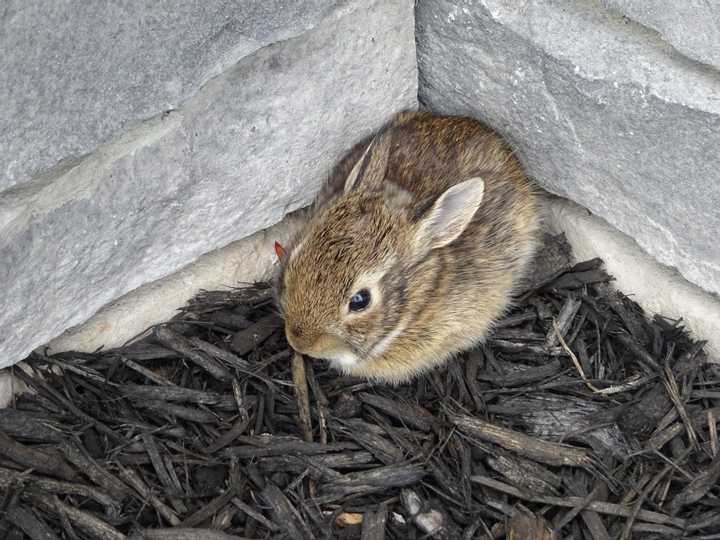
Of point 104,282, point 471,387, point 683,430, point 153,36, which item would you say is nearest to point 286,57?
point 153,36

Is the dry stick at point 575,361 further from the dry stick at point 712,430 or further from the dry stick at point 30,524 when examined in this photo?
the dry stick at point 30,524

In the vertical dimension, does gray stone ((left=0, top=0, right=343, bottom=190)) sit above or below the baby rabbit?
above

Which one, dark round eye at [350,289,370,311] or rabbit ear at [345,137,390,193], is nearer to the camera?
dark round eye at [350,289,370,311]

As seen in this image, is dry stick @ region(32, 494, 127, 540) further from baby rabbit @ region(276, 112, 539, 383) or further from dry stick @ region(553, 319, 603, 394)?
dry stick @ region(553, 319, 603, 394)

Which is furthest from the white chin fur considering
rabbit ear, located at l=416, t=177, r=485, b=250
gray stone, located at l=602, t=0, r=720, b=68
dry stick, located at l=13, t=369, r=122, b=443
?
gray stone, located at l=602, t=0, r=720, b=68

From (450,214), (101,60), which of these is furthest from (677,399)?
(101,60)

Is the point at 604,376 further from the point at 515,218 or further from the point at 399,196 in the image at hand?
the point at 399,196

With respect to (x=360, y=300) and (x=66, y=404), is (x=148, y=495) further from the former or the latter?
(x=360, y=300)
